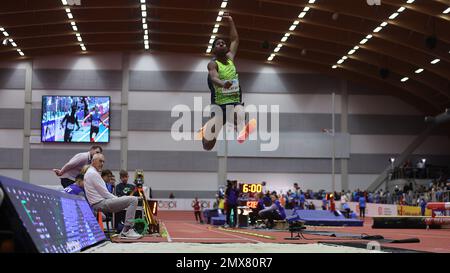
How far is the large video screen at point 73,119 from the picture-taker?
4259cm

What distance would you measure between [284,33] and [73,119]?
15.9 metres

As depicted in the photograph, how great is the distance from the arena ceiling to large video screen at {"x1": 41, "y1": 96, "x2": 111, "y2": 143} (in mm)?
3584

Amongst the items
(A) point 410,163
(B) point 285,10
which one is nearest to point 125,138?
(B) point 285,10

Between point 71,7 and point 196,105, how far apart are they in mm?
12674

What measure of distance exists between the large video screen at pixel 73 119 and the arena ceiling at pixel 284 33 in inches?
141


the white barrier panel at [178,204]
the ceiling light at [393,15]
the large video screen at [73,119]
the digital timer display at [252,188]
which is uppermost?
the ceiling light at [393,15]

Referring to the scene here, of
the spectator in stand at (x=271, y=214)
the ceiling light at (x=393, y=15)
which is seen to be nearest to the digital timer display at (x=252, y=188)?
the spectator in stand at (x=271, y=214)

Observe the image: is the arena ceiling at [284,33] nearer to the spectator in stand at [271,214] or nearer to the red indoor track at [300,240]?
the spectator in stand at [271,214]

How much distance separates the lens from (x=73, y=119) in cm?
4266

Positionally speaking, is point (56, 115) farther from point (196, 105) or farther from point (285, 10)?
point (285, 10)

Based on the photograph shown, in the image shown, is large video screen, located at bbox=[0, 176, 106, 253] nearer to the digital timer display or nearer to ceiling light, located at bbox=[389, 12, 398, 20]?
the digital timer display

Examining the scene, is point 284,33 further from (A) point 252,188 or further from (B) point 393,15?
(A) point 252,188

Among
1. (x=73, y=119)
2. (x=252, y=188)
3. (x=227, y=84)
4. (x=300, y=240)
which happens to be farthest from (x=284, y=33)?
(x=227, y=84)

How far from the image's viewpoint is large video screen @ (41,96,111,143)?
42.6m
